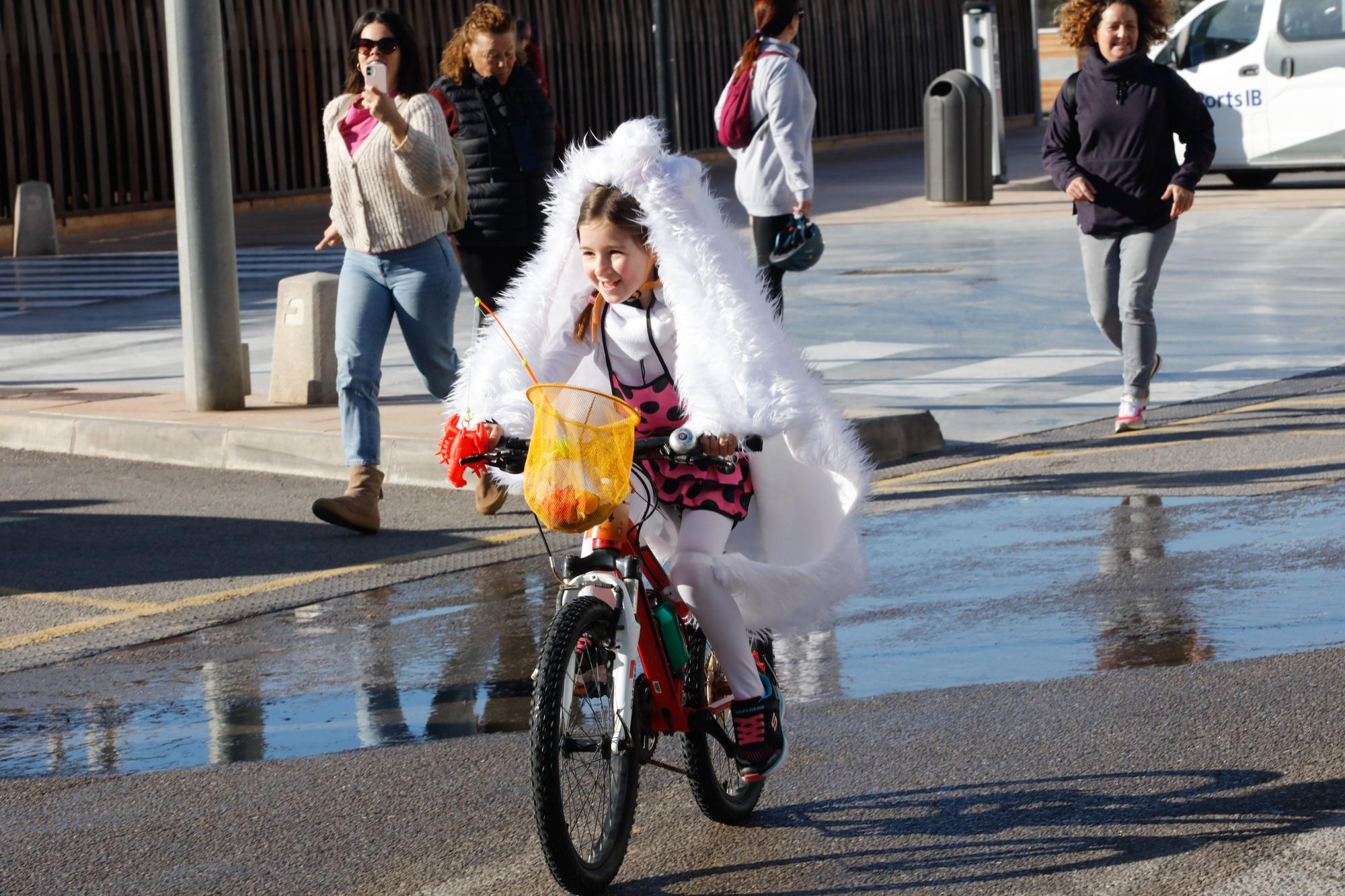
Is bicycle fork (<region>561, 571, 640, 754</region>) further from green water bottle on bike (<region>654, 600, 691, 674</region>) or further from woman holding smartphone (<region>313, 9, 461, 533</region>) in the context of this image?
woman holding smartphone (<region>313, 9, 461, 533</region>)

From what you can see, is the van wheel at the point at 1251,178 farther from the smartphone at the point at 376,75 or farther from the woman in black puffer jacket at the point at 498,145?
the smartphone at the point at 376,75

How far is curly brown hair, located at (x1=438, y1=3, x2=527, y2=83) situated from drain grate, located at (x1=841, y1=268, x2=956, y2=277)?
7.70 metres

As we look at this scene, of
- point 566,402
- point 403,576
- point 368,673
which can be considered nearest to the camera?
point 566,402

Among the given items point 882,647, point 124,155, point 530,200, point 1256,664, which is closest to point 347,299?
point 530,200

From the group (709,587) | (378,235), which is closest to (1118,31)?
(378,235)

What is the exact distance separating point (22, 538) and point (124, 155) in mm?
18522

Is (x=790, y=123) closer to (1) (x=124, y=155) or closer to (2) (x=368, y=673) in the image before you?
(2) (x=368, y=673)

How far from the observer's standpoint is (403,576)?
7.19 metres

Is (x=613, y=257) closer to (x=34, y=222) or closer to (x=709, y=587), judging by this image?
(x=709, y=587)

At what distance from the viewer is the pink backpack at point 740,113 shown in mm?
9438

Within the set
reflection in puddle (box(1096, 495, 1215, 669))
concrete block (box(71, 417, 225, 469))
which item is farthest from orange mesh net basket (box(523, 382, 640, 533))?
concrete block (box(71, 417, 225, 469))

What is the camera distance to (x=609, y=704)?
3945 millimetres

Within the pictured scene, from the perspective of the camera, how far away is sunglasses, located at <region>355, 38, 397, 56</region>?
7.68 metres

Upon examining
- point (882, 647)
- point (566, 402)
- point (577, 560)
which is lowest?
point (882, 647)
